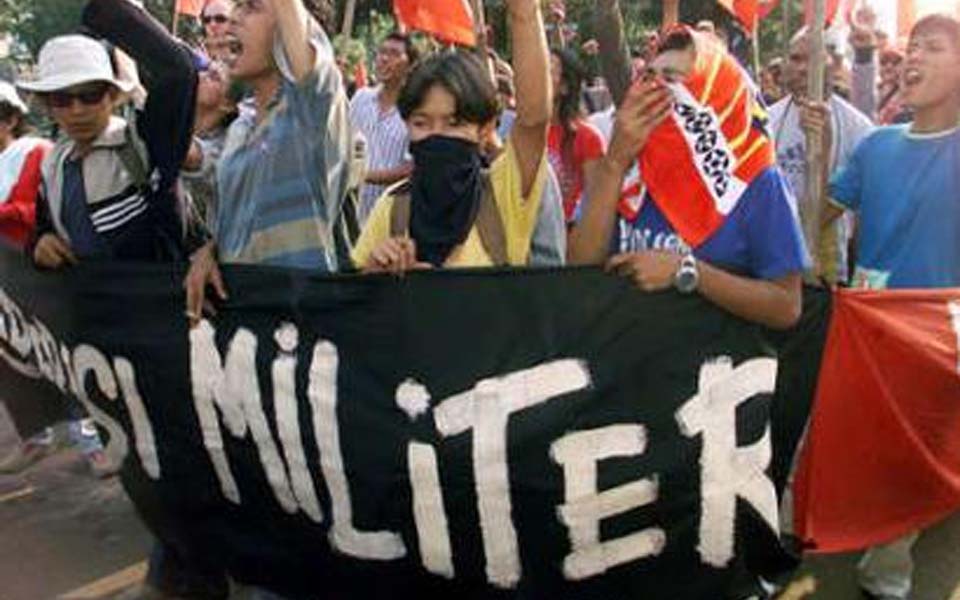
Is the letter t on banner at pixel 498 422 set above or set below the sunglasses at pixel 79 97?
below

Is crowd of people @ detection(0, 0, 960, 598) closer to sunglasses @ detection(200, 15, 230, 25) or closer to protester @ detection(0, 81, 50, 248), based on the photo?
protester @ detection(0, 81, 50, 248)

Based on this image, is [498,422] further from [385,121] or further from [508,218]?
[385,121]

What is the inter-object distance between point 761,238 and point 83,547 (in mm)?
2910

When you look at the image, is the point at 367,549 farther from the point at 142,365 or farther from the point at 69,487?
the point at 69,487

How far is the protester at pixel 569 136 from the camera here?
182 inches

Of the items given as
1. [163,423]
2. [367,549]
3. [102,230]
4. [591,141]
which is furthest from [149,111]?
[591,141]

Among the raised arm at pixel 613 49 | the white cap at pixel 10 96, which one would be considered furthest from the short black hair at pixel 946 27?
the white cap at pixel 10 96

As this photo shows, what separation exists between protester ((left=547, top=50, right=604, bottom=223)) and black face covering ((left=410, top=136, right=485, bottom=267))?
1958 mm

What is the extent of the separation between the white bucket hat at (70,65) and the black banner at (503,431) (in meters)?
0.81

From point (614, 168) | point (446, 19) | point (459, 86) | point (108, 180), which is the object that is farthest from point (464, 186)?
point (446, 19)

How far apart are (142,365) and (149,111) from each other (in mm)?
710

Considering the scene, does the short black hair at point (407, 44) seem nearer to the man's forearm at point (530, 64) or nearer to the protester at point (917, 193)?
the protester at point (917, 193)

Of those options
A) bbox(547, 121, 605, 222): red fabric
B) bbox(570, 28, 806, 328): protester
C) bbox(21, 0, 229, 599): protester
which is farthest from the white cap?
bbox(570, 28, 806, 328): protester

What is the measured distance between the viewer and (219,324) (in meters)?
2.91
